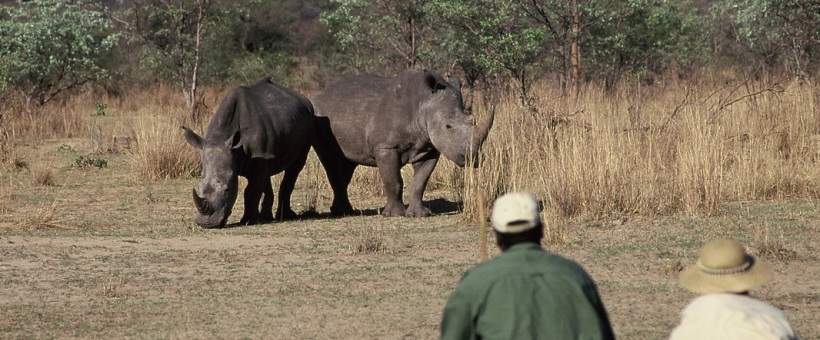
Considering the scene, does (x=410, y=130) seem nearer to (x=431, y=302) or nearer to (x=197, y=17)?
(x=431, y=302)

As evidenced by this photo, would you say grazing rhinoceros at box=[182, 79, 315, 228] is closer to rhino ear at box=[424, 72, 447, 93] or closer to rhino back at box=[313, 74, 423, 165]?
rhino back at box=[313, 74, 423, 165]

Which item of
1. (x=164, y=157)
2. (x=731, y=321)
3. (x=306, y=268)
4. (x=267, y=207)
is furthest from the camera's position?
(x=164, y=157)

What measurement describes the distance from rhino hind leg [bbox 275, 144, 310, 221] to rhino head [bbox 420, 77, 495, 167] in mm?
1487

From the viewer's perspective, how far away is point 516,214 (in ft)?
14.6

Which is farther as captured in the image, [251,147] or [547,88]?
[547,88]

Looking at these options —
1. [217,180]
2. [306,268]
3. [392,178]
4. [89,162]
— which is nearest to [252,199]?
[217,180]

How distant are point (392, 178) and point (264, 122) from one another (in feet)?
4.55

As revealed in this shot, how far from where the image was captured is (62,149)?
20.3 meters

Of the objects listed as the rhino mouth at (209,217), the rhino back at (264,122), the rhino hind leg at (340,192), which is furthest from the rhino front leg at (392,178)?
the rhino mouth at (209,217)

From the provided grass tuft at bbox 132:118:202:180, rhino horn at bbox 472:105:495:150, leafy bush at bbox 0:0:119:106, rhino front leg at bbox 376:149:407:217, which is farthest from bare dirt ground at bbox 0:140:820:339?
leafy bush at bbox 0:0:119:106

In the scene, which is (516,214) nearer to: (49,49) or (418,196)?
(418,196)

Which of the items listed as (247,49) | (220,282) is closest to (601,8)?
(220,282)

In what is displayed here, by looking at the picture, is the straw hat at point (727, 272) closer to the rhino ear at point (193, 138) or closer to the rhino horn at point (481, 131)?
the rhino horn at point (481, 131)

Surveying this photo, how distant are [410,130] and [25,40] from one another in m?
14.1
